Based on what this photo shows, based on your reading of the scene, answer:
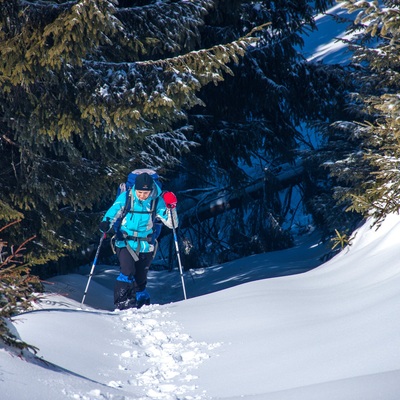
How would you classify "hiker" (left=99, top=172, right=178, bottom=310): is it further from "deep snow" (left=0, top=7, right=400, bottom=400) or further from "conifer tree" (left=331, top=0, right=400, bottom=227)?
"conifer tree" (left=331, top=0, right=400, bottom=227)

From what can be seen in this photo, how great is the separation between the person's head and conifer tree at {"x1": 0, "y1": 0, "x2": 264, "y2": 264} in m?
0.60

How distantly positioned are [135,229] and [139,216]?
0.22m

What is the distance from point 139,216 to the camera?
31.1ft

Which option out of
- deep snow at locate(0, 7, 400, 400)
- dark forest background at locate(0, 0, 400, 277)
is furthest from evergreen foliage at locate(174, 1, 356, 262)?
deep snow at locate(0, 7, 400, 400)

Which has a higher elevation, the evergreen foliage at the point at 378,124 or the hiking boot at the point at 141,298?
the evergreen foliage at the point at 378,124

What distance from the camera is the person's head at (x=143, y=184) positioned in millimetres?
9141

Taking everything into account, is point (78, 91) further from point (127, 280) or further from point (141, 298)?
point (141, 298)

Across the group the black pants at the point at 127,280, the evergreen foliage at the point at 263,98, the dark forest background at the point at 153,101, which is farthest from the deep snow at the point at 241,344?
the evergreen foliage at the point at 263,98

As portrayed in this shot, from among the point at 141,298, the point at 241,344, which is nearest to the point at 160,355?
the point at 241,344

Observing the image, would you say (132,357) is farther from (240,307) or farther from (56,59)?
(56,59)

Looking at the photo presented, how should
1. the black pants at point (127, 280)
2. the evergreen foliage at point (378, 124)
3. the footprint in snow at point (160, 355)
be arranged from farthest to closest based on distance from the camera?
the black pants at point (127, 280) < the evergreen foliage at point (378, 124) < the footprint in snow at point (160, 355)

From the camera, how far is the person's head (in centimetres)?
914

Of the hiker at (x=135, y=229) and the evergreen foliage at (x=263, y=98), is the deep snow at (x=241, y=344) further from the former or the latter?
the evergreen foliage at (x=263, y=98)

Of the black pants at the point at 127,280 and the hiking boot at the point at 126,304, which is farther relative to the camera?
the black pants at the point at 127,280
